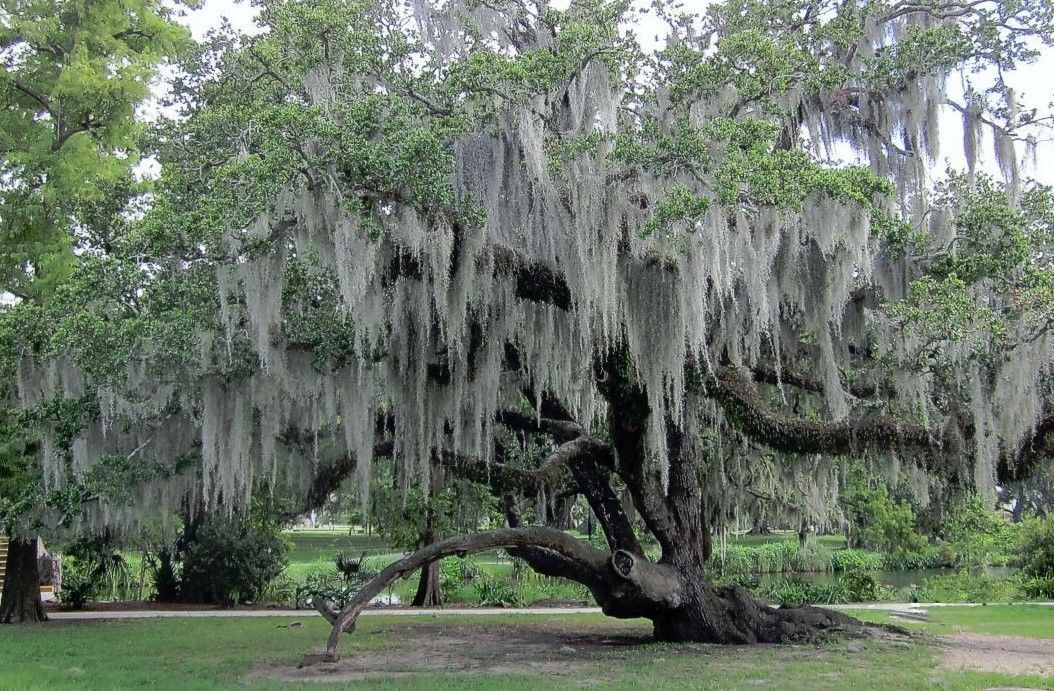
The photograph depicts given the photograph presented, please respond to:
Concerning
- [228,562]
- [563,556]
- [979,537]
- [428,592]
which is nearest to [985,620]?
[563,556]

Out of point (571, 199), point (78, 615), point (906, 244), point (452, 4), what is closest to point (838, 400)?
point (906, 244)

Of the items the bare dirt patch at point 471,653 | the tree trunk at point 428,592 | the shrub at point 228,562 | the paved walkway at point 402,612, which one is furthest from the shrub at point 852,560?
the shrub at point 228,562

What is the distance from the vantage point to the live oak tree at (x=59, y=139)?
10562mm

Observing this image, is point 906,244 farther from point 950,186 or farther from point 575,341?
point 575,341

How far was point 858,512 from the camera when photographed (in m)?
21.7

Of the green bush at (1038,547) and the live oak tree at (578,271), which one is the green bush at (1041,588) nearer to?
the green bush at (1038,547)

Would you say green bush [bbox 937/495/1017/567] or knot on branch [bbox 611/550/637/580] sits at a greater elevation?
knot on branch [bbox 611/550/637/580]

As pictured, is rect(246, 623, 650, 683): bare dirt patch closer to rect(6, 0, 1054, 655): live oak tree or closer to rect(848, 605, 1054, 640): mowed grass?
rect(6, 0, 1054, 655): live oak tree

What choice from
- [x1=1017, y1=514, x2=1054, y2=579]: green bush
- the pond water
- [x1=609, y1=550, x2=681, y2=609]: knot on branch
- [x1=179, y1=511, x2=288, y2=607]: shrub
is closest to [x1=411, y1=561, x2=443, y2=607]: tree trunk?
[x1=179, y1=511, x2=288, y2=607]: shrub

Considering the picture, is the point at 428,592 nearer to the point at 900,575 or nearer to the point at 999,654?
the point at 999,654

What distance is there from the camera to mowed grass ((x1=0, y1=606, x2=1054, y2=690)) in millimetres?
7543

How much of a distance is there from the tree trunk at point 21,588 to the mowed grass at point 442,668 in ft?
2.35

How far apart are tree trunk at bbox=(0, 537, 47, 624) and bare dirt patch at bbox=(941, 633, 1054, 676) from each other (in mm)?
12025

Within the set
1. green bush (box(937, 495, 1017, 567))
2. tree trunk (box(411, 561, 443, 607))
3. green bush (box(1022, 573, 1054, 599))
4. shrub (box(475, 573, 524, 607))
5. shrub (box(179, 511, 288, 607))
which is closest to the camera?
shrub (box(179, 511, 288, 607))
